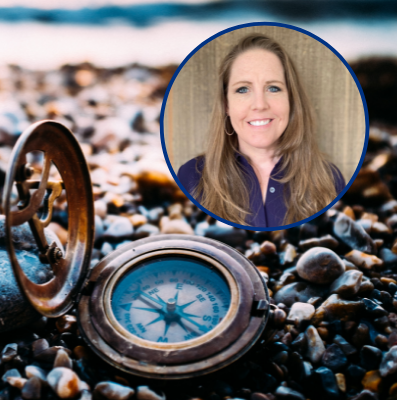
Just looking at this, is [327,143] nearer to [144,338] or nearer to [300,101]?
[300,101]

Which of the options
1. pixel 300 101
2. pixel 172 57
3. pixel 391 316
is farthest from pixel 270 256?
pixel 172 57

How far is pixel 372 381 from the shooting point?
44.7 inches

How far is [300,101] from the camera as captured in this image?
1312 mm

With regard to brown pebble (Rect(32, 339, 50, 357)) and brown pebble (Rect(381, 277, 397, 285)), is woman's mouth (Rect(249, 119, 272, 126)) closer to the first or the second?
brown pebble (Rect(381, 277, 397, 285))

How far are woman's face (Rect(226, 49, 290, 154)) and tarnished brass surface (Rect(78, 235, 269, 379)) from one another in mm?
372

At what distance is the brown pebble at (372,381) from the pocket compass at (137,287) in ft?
1.02

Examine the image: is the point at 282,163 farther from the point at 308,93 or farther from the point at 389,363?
the point at 389,363

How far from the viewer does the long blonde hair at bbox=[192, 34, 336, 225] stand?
1.30 meters

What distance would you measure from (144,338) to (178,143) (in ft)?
2.08

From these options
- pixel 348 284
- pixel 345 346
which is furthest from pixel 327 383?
pixel 348 284

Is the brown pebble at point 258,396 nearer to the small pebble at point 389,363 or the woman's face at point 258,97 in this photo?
the small pebble at point 389,363

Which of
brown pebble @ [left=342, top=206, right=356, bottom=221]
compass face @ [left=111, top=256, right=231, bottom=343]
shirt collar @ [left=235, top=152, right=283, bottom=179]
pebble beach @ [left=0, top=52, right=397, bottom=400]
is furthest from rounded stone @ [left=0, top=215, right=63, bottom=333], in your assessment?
brown pebble @ [left=342, top=206, right=356, bottom=221]

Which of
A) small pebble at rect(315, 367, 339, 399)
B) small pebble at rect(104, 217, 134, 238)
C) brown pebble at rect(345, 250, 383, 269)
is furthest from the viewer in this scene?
small pebble at rect(104, 217, 134, 238)

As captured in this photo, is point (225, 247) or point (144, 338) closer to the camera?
point (144, 338)
